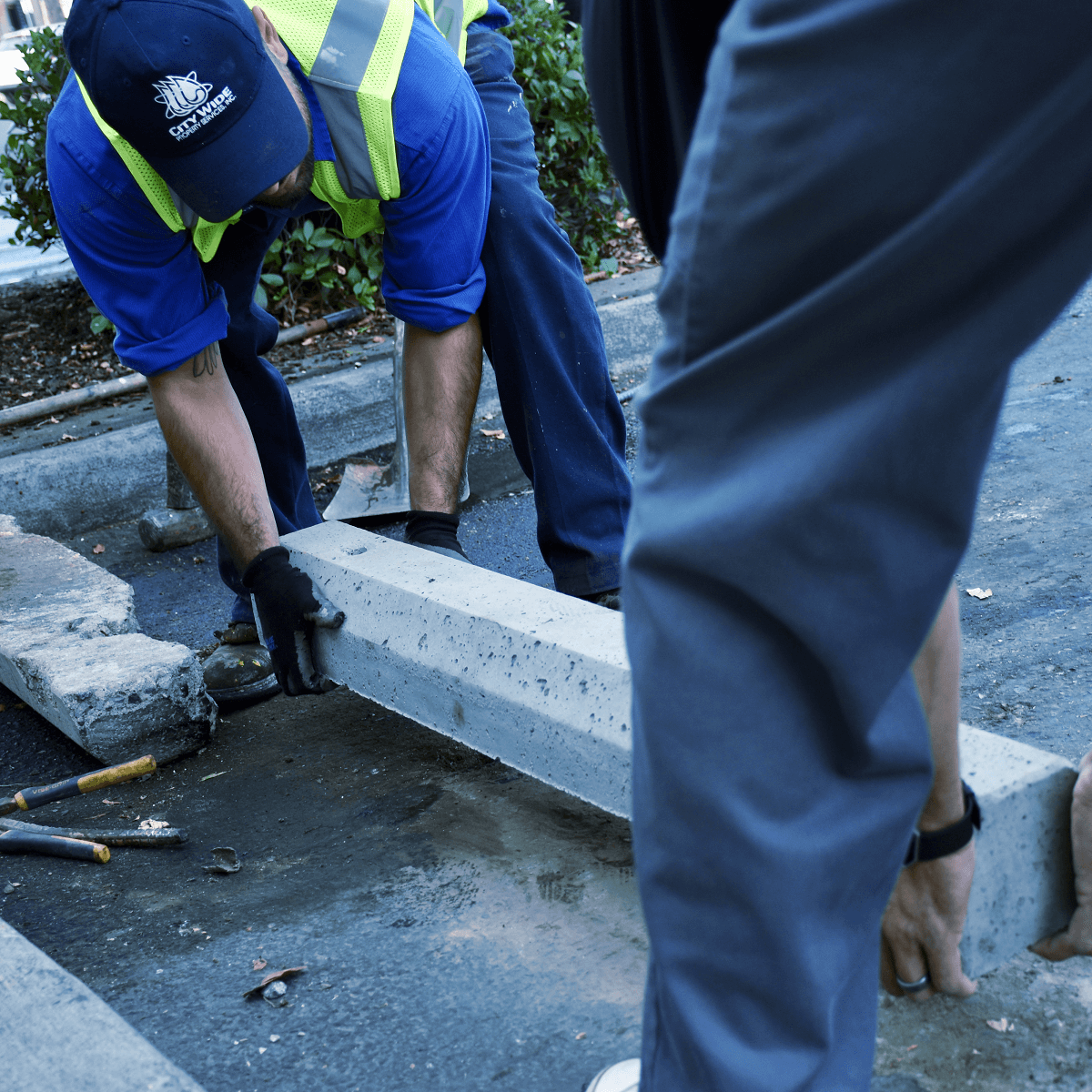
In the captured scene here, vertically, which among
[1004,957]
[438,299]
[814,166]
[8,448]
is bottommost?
[8,448]

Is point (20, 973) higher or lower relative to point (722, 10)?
lower

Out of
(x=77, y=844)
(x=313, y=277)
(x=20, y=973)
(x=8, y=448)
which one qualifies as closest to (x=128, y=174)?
(x=77, y=844)

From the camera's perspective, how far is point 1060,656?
228cm

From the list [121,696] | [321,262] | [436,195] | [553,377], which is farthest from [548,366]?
[321,262]

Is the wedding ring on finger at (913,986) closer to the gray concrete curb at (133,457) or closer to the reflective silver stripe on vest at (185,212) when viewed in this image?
the reflective silver stripe on vest at (185,212)

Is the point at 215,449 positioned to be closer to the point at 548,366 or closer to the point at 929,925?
the point at 548,366

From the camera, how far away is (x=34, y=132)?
449cm

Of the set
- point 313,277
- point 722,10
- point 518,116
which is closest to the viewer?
point 722,10

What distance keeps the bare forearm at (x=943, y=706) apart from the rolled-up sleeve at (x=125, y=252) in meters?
1.89

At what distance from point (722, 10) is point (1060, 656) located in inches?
63.4

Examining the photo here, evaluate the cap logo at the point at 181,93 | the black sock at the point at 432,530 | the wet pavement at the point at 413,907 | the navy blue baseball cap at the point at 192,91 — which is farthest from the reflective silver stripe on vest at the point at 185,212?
the wet pavement at the point at 413,907

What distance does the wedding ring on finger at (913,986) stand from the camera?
1.31 meters

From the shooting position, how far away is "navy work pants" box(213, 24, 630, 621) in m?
2.67

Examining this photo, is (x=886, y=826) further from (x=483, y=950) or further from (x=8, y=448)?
(x=8, y=448)
